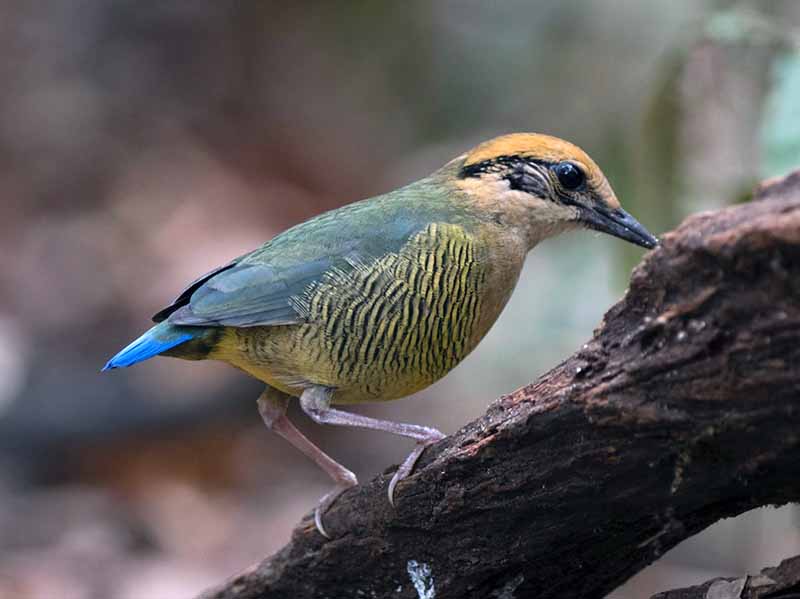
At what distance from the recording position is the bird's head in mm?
4363

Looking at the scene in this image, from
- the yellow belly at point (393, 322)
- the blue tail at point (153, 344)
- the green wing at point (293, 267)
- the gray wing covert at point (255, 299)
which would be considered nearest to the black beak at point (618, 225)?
the yellow belly at point (393, 322)

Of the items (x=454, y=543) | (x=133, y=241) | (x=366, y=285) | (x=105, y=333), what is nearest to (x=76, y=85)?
(x=133, y=241)

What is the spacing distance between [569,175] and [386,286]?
82cm

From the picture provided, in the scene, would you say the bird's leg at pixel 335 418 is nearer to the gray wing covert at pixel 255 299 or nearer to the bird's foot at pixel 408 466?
the bird's foot at pixel 408 466

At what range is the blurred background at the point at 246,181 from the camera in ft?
20.8

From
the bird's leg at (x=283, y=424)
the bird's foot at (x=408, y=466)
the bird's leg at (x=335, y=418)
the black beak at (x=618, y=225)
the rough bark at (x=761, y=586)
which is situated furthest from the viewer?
the bird's leg at (x=283, y=424)

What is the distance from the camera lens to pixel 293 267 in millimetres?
4320

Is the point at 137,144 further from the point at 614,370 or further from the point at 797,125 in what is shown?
the point at 614,370

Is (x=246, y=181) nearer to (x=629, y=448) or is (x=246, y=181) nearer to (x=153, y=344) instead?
(x=153, y=344)

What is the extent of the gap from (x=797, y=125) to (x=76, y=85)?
9150 millimetres

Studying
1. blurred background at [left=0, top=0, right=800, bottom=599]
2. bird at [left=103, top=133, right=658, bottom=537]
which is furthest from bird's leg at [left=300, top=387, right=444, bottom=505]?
blurred background at [left=0, top=0, right=800, bottom=599]

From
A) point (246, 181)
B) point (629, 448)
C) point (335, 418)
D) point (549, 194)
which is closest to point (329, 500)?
point (335, 418)

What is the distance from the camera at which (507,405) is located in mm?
3393

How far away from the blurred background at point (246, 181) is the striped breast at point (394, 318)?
3.86 ft
